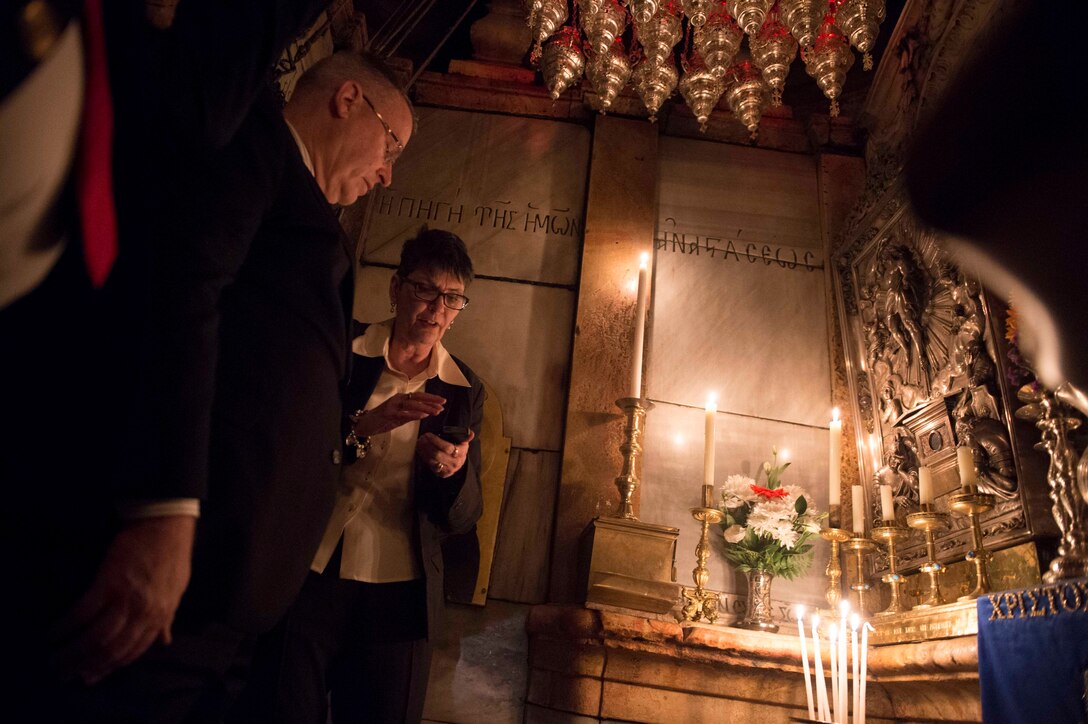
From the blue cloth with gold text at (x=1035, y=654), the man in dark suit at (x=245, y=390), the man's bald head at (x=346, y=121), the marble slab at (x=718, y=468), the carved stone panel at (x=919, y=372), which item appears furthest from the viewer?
the marble slab at (x=718, y=468)

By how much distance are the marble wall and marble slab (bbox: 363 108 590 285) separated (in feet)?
1.61

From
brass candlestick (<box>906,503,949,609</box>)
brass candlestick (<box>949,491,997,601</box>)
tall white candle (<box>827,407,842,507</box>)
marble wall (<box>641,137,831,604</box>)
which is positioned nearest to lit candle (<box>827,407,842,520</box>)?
tall white candle (<box>827,407,842,507</box>)

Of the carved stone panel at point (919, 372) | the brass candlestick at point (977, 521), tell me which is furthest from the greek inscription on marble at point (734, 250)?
the brass candlestick at point (977, 521)

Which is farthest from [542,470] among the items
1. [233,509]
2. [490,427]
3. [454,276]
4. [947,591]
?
[233,509]

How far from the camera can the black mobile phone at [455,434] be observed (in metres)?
1.84

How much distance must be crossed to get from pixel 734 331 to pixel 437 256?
1.90 m

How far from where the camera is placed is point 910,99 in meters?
3.34

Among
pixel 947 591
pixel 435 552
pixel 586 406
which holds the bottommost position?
pixel 435 552

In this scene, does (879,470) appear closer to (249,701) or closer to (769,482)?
(769,482)

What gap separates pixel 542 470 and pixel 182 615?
7.70ft

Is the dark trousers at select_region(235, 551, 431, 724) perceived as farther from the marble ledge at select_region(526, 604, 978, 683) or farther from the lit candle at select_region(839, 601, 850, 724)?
the lit candle at select_region(839, 601, 850, 724)

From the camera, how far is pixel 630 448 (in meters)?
2.94

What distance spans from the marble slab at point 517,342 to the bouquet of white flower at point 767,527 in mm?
815

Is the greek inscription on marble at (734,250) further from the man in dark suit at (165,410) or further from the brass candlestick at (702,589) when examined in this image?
the man in dark suit at (165,410)
